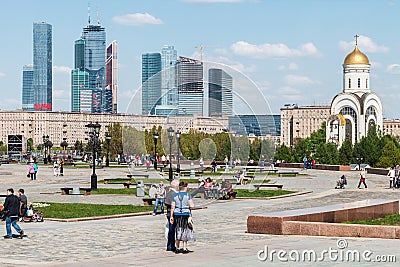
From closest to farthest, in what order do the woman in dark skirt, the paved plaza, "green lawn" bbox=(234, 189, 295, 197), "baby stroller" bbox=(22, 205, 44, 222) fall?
the paved plaza
the woman in dark skirt
"baby stroller" bbox=(22, 205, 44, 222)
"green lawn" bbox=(234, 189, 295, 197)

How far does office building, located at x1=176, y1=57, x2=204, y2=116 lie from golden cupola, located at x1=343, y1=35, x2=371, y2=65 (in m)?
99.6

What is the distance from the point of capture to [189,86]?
87.0 feet

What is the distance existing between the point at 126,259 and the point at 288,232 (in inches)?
207

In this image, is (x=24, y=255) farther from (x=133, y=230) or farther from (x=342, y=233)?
(x=342, y=233)

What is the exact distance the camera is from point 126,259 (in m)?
14.9

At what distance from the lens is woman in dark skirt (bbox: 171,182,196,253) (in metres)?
15.7

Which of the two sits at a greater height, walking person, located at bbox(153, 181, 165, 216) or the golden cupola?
the golden cupola

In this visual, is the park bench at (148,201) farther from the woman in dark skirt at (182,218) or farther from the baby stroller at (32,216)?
the woman in dark skirt at (182,218)

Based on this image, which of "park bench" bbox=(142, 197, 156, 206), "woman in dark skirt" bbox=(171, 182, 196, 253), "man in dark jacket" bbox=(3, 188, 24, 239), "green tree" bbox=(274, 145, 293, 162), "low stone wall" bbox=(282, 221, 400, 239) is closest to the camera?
"woman in dark skirt" bbox=(171, 182, 196, 253)

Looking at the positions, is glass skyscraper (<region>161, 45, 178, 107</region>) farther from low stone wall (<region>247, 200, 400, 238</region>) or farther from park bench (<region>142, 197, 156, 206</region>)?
low stone wall (<region>247, 200, 400, 238</region>)

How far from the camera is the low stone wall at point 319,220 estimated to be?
18.2 meters

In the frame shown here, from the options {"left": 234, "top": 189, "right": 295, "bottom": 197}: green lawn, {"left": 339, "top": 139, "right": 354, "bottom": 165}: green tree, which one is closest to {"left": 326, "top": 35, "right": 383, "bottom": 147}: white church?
{"left": 339, "top": 139, "right": 354, "bottom": 165}: green tree

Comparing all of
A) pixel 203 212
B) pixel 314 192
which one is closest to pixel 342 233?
pixel 203 212

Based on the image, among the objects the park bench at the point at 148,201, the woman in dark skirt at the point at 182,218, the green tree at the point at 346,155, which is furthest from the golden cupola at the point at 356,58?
the woman in dark skirt at the point at 182,218
